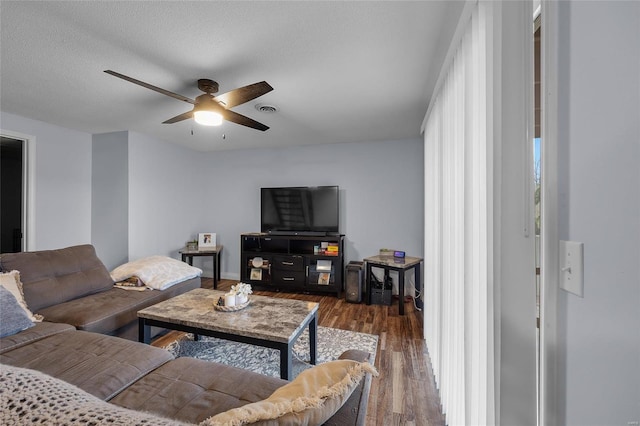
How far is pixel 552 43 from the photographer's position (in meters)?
0.71

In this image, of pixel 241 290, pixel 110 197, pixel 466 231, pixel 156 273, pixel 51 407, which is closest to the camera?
pixel 51 407

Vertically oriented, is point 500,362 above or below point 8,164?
below

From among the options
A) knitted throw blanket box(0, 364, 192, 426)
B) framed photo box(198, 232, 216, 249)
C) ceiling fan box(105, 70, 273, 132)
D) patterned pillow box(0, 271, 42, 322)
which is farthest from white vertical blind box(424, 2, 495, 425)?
framed photo box(198, 232, 216, 249)

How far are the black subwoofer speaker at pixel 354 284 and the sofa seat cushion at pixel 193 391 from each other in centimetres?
236

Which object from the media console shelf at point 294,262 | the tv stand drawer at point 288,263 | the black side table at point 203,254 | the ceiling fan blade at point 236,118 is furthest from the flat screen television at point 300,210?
the ceiling fan blade at point 236,118

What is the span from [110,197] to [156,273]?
1.80m

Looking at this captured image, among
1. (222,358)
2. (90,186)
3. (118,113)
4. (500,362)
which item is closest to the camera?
(500,362)

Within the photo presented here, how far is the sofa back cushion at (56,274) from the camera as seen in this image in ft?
6.36

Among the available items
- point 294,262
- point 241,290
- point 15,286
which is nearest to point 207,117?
point 241,290

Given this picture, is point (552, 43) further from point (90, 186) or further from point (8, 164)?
point (8, 164)

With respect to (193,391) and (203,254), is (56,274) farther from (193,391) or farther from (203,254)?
(193,391)

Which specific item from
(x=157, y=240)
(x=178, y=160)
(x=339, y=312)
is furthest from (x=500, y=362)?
(x=178, y=160)

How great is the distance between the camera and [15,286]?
178 centimetres

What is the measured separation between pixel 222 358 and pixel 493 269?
214 centimetres
